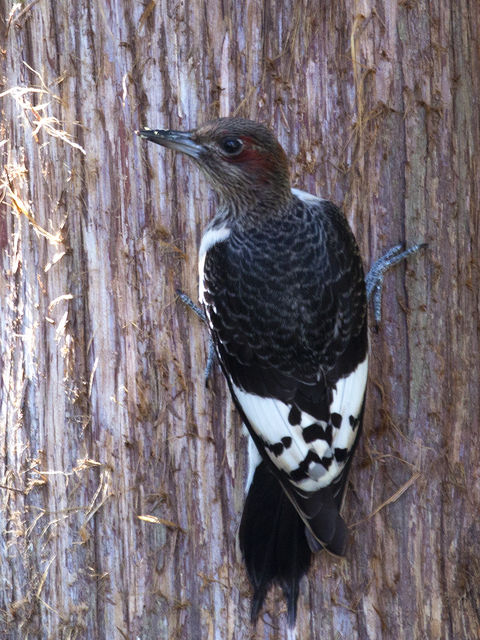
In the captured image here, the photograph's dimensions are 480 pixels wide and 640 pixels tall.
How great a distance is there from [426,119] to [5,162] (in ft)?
5.59

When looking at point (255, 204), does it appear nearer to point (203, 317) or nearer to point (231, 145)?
point (231, 145)

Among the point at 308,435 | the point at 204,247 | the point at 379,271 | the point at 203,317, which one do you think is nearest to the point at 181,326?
the point at 203,317

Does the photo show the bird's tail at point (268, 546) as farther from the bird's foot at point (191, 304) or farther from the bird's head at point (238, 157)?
the bird's head at point (238, 157)

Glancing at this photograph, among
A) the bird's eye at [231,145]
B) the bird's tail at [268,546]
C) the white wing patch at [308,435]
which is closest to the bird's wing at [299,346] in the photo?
the white wing patch at [308,435]

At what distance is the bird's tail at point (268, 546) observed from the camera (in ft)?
13.0

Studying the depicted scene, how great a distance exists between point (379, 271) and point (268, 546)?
114cm

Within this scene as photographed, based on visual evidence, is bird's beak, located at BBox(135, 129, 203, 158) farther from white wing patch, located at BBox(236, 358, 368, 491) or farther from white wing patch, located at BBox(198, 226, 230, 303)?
white wing patch, located at BBox(236, 358, 368, 491)

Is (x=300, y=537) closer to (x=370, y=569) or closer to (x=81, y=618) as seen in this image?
(x=370, y=569)

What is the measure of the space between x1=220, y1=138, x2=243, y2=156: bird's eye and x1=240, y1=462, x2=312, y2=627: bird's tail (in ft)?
4.03

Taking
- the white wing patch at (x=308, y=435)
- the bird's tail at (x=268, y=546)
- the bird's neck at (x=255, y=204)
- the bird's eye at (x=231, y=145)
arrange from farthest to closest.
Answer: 1. the bird's neck at (x=255, y=204)
2. the bird's eye at (x=231, y=145)
3. the bird's tail at (x=268, y=546)
4. the white wing patch at (x=308, y=435)

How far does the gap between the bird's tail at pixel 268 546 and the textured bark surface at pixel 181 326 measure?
0.16 feet

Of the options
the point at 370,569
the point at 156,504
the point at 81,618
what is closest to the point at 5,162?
the point at 156,504

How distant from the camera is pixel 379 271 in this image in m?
4.14

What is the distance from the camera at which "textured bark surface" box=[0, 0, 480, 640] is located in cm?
405
